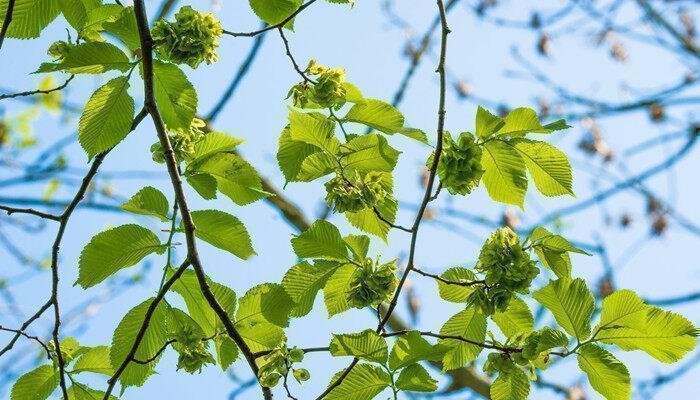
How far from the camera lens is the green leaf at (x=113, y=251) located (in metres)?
1.65

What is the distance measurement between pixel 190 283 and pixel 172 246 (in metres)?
0.11

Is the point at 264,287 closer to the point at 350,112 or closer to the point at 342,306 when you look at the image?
the point at 342,306

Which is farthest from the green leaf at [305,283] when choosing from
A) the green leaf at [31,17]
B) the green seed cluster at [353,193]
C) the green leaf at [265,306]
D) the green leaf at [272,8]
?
the green leaf at [31,17]

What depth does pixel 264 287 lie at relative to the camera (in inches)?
67.8

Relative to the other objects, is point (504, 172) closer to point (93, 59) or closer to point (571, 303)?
point (571, 303)

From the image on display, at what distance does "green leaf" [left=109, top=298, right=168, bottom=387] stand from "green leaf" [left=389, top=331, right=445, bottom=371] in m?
0.57

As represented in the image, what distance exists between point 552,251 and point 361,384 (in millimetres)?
522

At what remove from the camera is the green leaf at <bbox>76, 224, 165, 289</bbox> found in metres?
1.65

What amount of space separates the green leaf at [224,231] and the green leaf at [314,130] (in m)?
0.26

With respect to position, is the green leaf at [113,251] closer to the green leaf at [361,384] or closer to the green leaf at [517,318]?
the green leaf at [361,384]

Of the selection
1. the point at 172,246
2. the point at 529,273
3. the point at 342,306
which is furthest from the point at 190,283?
the point at 529,273

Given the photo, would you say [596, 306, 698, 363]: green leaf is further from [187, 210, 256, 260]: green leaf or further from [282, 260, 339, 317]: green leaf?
[187, 210, 256, 260]: green leaf

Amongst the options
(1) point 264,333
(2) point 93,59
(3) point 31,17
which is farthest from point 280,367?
(3) point 31,17

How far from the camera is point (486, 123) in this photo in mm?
1633
